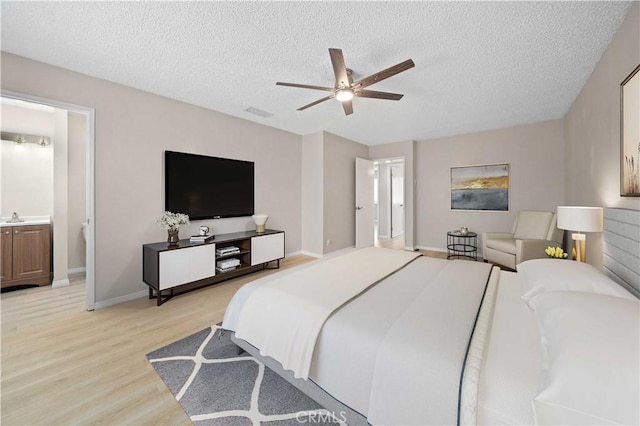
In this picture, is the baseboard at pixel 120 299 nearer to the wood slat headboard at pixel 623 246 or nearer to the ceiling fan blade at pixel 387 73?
the ceiling fan blade at pixel 387 73

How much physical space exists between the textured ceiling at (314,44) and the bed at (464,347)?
1.90 m

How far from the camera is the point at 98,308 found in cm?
270

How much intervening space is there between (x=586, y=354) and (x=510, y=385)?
26 cm

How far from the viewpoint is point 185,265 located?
2955 mm

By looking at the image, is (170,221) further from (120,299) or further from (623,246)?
(623,246)

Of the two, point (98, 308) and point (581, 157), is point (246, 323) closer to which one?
point (98, 308)

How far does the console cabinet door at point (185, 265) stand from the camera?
2777 mm

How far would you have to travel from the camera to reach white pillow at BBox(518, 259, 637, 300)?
1.41 meters

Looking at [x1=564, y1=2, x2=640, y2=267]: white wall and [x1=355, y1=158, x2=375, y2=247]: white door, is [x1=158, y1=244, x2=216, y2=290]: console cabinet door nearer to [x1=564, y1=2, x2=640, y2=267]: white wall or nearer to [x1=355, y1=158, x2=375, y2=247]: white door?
[x1=355, y1=158, x2=375, y2=247]: white door

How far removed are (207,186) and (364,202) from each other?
346 cm

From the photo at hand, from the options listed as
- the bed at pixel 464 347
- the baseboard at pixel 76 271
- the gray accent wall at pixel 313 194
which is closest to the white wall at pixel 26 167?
the baseboard at pixel 76 271

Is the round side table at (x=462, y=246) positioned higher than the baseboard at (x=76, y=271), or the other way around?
the round side table at (x=462, y=246)

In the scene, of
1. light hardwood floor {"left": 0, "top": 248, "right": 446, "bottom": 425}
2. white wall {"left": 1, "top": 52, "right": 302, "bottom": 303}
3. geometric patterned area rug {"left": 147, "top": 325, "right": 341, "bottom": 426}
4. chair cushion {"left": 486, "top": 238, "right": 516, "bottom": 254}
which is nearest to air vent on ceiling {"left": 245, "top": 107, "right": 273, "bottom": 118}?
white wall {"left": 1, "top": 52, "right": 302, "bottom": 303}

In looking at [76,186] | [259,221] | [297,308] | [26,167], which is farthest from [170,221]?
[26,167]
